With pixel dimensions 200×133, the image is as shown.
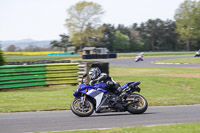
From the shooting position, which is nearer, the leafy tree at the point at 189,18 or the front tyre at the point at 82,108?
the front tyre at the point at 82,108

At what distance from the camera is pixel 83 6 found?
269 feet

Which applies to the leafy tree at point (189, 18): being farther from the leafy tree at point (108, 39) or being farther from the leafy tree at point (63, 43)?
the leafy tree at point (63, 43)

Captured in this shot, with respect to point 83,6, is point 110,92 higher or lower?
lower

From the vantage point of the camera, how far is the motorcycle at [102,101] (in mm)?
8031

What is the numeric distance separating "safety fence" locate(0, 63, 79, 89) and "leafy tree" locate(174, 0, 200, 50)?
79.4 m

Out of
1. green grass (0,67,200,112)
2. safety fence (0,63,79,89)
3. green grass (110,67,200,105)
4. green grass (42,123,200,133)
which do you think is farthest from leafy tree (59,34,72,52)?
green grass (42,123,200,133)

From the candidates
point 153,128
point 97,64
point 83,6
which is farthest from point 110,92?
point 83,6

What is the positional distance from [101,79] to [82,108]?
95 centimetres

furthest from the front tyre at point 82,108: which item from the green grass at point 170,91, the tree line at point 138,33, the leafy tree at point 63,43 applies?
the leafy tree at point 63,43

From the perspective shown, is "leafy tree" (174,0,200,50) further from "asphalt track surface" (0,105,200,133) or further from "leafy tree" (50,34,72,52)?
"asphalt track surface" (0,105,200,133)

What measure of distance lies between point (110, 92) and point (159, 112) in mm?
1579

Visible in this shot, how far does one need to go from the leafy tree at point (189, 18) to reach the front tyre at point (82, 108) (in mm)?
87150

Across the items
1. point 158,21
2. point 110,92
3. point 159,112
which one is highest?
point 158,21

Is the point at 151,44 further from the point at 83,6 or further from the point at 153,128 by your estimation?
the point at 153,128
